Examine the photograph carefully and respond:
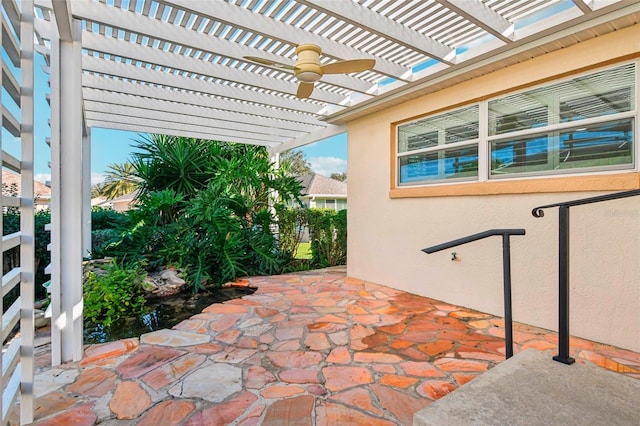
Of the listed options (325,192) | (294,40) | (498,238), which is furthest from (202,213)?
(325,192)

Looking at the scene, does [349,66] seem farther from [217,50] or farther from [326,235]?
[326,235]

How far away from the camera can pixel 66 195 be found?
270 centimetres

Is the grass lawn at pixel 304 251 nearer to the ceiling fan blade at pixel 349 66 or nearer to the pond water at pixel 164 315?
the pond water at pixel 164 315

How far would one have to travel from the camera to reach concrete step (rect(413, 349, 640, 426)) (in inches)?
61.0

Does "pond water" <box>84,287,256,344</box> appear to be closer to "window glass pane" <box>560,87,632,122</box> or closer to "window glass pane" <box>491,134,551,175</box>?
"window glass pane" <box>491,134,551,175</box>

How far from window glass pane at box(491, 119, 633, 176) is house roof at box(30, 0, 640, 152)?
0.86 m

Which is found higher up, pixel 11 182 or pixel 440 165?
pixel 440 165

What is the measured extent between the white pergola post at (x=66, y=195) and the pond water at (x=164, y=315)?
630 millimetres

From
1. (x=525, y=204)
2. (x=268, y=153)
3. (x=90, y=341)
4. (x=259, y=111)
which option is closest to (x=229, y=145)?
(x=268, y=153)

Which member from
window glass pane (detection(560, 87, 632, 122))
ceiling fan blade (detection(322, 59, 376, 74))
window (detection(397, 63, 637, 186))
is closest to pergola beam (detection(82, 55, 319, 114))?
window (detection(397, 63, 637, 186))

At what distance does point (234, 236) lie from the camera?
20.1 ft

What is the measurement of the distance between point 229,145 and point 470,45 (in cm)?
663

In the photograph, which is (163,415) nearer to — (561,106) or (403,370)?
(403,370)

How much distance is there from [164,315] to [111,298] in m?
0.62
